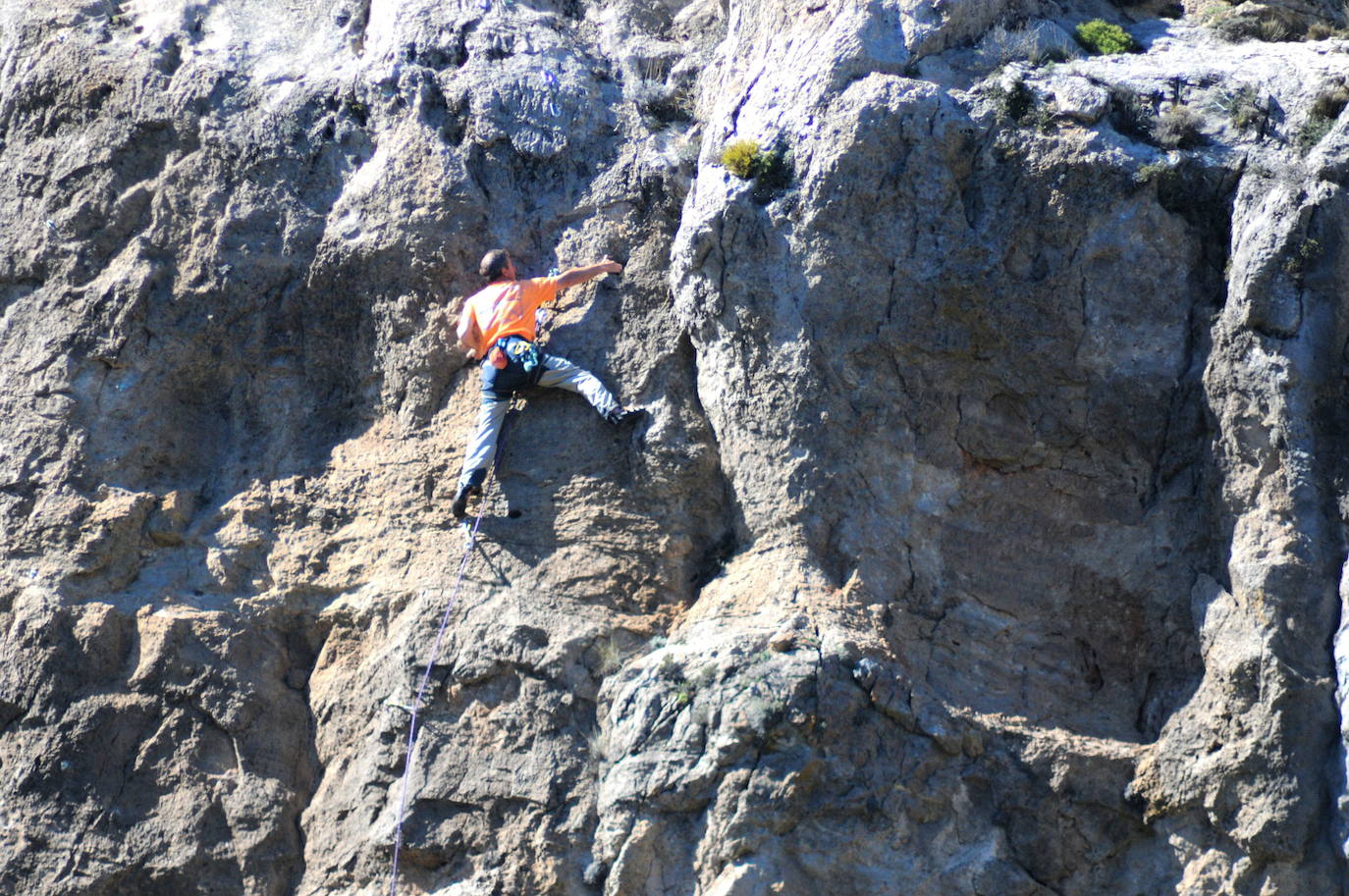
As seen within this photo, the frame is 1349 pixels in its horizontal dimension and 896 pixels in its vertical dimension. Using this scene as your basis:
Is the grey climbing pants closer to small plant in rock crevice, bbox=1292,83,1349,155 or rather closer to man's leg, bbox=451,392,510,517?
man's leg, bbox=451,392,510,517

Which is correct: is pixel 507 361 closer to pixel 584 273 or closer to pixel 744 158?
pixel 584 273

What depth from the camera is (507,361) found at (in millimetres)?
10797

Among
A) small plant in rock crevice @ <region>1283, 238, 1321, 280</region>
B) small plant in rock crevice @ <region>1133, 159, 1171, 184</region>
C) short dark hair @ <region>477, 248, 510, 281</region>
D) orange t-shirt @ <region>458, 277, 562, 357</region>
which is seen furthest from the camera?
short dark hair @ <region>477, 248, 510, 281</region>

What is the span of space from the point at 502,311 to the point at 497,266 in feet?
1.54

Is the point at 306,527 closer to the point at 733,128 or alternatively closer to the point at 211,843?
the point at 211,843

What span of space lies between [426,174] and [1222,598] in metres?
6.59

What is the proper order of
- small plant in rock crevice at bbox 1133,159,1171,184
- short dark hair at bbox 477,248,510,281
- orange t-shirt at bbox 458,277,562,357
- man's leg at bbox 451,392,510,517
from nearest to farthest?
1. small plant in rock crevice at bbox 1133,159,1171,184
2. man's leg at bbox 451,392,510,517
3. orange t-shirt at bbox 458,277,562,357
4. short dark hair at bbox 477,248,510,281

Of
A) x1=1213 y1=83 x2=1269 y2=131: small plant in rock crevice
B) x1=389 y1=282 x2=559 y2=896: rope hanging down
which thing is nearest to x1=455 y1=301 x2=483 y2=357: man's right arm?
x1=389 y1=282 x2=559 y2=896: rope hanging down

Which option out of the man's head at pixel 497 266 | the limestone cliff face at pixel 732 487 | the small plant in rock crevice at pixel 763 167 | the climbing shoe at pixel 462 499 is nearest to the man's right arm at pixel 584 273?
the limestone cliff face at pixel 732 487

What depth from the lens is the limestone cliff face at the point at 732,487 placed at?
9.50 metres

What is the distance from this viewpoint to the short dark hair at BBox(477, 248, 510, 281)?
11.2 metres

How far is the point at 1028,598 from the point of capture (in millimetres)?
10430

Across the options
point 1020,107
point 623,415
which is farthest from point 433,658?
point 1020,107

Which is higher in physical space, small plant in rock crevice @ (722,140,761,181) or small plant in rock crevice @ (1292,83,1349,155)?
small plant in rock crevice @ (1292,83,1349,155)
